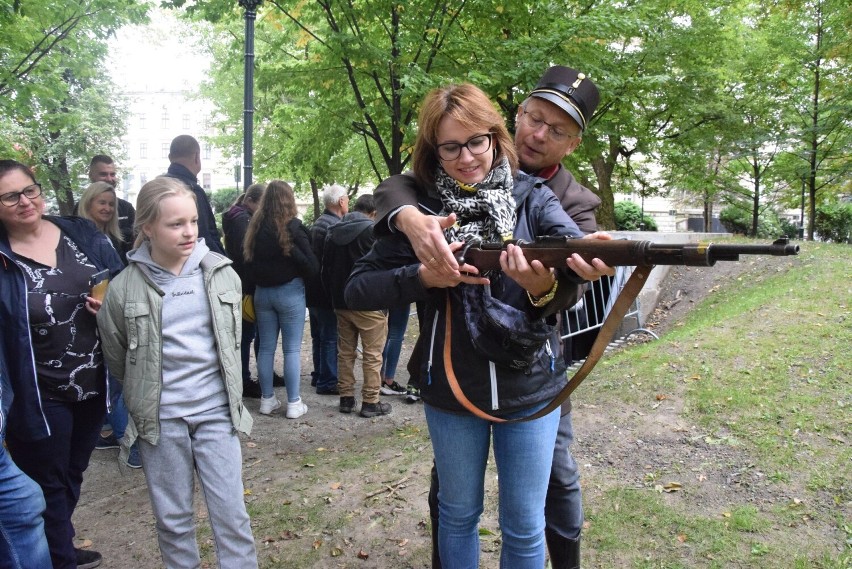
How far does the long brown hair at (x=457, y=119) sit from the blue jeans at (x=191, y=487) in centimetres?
154

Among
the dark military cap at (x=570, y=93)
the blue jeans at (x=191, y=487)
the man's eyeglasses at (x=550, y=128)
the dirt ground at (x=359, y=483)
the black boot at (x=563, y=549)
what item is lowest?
the dirt ground at (x=359, y=483)

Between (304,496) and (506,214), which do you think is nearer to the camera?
(506,214)

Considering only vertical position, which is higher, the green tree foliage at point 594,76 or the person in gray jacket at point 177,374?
the green tree foliage at point 594,76

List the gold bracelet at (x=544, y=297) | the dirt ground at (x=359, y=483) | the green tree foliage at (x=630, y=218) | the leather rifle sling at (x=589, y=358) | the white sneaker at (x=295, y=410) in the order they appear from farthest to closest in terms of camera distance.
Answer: the green tree foliage at (x=630, y=218), the white sneaker at (x=295, y=410), the dirt ground at (x=359, y=483), the leather rifle sling at (x=589, y=358), the gold bracelet at (x=544, y=297)

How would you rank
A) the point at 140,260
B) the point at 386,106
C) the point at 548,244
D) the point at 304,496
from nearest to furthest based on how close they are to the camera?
the point at 548,244 < the point at 140,260 < the point at 304,496 < the point at 386,106

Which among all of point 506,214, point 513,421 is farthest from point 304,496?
point 506,214

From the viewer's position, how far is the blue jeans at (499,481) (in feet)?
7.77

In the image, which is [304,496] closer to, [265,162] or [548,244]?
[548,244]

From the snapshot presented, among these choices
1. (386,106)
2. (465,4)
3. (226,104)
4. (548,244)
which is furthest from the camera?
(226,104)

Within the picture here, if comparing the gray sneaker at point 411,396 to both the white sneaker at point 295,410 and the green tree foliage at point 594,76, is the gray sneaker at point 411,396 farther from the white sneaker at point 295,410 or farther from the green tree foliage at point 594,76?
the green tree foliage at point 594,76

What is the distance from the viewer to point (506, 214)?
2301 mm

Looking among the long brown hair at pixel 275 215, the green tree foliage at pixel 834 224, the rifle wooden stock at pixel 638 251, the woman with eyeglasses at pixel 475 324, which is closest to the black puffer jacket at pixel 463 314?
the woman with eyeglasses at pixel 475 324

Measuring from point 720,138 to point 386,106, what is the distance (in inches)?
413

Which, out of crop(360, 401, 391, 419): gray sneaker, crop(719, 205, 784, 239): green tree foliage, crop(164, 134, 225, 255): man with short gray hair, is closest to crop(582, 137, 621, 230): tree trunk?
crop(719, 205, 784, 239): green tree foliage
